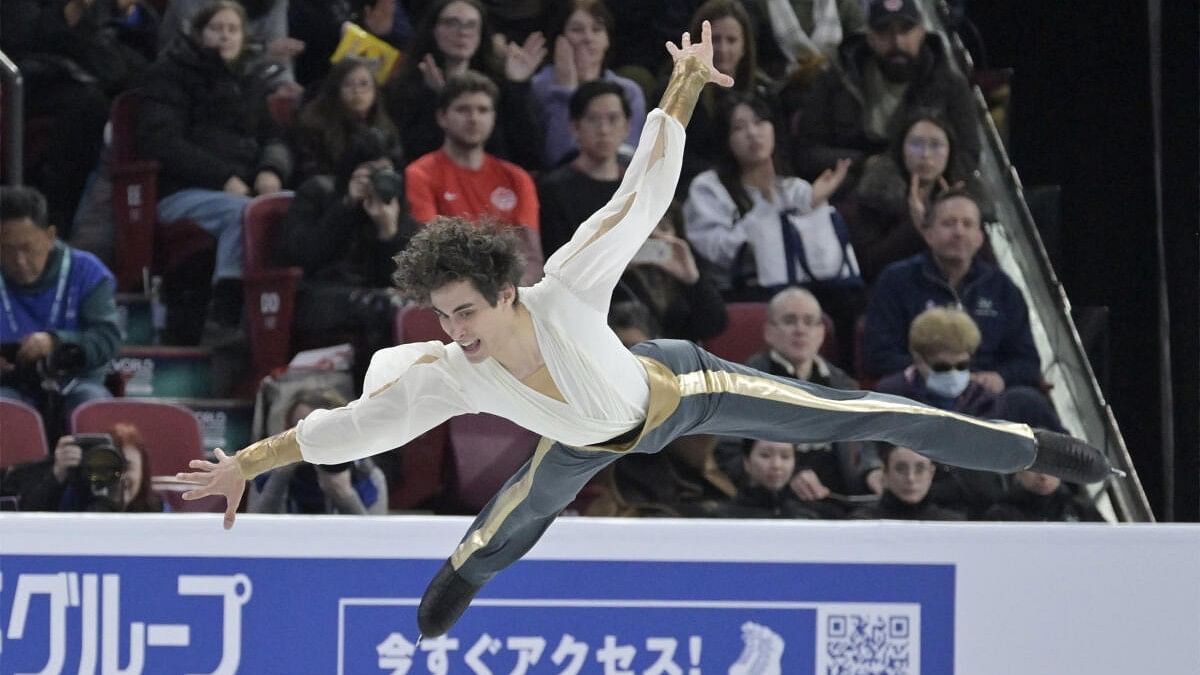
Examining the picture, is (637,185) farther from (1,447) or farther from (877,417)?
(1,447)

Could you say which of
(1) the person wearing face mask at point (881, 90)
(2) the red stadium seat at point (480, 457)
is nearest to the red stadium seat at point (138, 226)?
(2) the red stadium seat at point (480, 457)

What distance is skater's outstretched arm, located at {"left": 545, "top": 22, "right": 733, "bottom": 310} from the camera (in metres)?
3.27

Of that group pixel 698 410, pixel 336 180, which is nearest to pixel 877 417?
pixel 698 410

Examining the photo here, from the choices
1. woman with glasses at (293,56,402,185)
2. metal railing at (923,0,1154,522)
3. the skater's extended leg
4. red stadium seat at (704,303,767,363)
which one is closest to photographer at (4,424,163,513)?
woman with glasses at (293,56,402,185)

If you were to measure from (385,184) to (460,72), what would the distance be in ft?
1.90

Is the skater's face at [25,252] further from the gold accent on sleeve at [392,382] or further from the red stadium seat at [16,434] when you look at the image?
the gold accent on sleeve at [392,382]

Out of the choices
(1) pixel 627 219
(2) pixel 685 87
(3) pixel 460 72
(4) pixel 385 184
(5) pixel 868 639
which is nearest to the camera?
(1) pixel 627 219

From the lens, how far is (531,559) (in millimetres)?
3910

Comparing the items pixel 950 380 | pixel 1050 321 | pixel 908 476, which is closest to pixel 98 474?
pixel 908 476

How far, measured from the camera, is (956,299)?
17.3 ft

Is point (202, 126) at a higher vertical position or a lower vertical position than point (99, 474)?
higher

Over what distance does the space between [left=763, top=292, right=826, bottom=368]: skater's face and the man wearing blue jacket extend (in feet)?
0.95

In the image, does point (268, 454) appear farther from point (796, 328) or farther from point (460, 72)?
point (460, 72)

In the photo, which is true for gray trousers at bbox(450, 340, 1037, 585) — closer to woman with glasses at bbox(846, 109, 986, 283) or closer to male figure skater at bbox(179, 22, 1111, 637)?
male figure skater at bbox(179, 22, 1111, 637)
